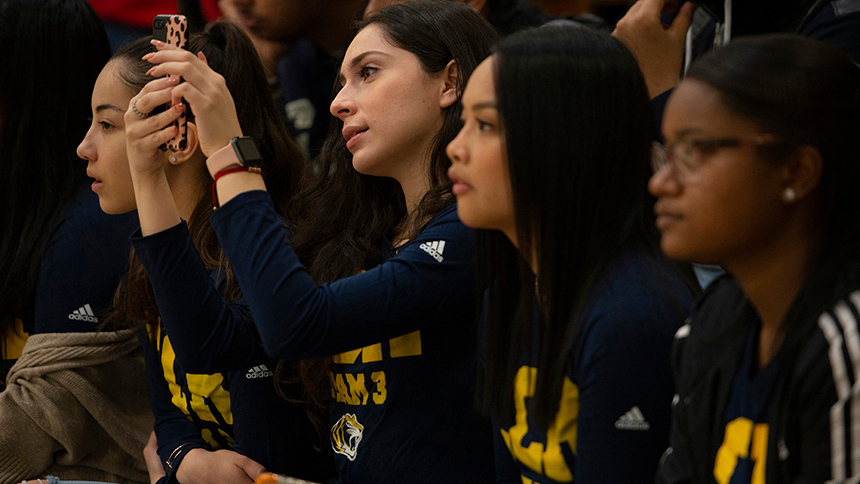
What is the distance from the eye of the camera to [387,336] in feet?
5.13

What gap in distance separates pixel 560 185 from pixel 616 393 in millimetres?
308

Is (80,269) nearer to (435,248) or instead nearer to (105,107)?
(105,107)

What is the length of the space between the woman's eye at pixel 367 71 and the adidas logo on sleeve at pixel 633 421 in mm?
891

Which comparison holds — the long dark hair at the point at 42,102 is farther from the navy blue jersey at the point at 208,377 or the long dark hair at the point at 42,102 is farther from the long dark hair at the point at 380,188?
the long dark hair at the point at 380,188

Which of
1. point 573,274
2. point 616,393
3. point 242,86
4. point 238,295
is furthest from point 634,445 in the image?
point 242,86

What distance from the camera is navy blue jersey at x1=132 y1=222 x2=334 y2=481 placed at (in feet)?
5.47

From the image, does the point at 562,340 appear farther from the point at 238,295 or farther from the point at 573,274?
the point at 238,295

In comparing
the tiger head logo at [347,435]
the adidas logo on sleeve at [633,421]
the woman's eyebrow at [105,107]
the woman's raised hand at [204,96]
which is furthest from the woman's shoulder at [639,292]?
the woman's eyebrow at [105,107]

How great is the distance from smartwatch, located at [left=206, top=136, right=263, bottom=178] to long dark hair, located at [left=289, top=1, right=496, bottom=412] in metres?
0.35

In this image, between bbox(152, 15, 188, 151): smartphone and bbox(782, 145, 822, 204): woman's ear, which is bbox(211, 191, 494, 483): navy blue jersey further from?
bbox(782, 145, 822, 204): woman's ear

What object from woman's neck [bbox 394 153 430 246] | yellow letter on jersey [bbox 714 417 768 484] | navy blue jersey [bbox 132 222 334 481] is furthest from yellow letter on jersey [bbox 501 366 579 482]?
navy blue jersey [bbox 132 222 334 481]

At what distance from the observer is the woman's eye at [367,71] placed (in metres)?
1.79

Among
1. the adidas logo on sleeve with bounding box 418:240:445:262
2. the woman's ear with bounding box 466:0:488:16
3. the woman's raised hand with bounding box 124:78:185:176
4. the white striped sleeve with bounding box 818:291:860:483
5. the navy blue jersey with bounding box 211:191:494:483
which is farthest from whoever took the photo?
the woman's ear with bounding box 466:0:488:16

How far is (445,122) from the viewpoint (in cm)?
178
